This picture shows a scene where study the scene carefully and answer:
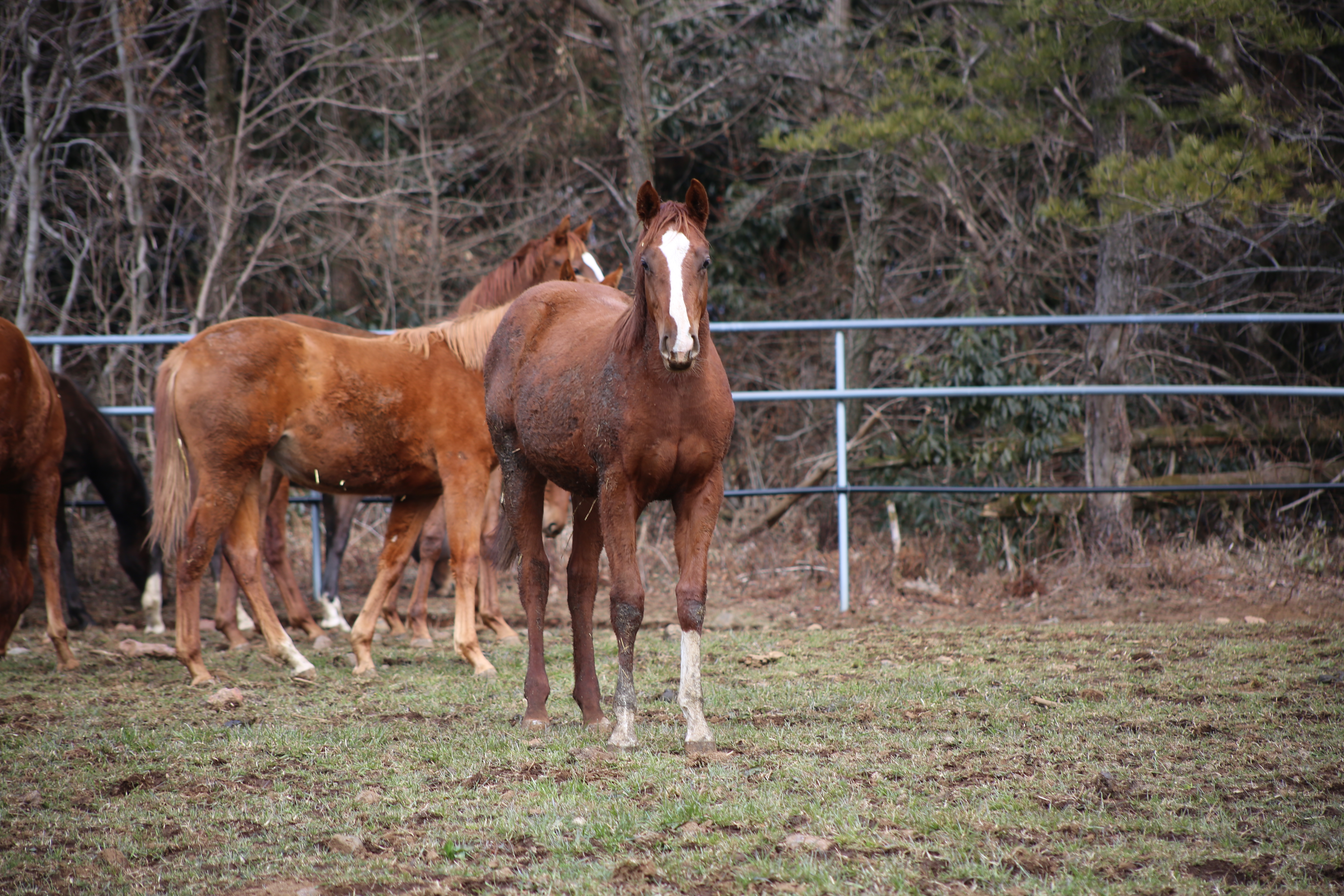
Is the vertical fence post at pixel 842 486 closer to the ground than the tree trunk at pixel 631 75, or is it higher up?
closer to the ground

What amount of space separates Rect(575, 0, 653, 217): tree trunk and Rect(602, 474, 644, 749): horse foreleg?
7.53 m

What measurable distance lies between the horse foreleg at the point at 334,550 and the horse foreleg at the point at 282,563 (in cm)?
30

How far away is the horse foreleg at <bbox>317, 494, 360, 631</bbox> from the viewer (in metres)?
6.96

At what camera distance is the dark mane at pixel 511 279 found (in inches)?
251

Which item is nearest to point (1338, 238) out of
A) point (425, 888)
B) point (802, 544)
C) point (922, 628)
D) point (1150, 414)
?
point (1150, 414)

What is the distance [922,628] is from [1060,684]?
178 centimetres


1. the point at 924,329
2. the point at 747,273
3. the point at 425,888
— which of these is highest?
the point at 747,273

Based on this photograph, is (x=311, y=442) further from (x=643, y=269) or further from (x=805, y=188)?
(x=805, y=188)

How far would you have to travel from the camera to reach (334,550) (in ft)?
23.4

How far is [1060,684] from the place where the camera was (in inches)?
167

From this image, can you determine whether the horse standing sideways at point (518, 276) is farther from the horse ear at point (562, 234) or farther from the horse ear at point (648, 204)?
the horse ear at point (648, 204)

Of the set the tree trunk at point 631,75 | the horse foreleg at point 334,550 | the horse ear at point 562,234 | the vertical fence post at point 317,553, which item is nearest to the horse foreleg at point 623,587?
the horse ear at point 562,234

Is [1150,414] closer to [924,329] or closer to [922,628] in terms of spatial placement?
[924,329]

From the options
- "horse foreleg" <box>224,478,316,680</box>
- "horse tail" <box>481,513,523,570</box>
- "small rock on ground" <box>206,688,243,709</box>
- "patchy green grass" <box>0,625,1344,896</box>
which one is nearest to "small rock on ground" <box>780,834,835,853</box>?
"patchy green grass" <box>0,625,1344,896</box>
